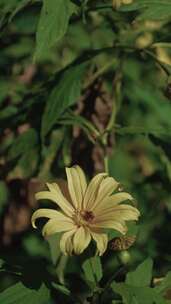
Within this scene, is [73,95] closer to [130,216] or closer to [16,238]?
[130,216]

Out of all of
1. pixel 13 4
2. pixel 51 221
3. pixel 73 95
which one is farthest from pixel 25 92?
pixel 51 221

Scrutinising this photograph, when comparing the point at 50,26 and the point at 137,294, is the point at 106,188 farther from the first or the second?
the point at 50,26

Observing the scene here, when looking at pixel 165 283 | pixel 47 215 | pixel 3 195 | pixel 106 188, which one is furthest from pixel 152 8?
pixel 3 195

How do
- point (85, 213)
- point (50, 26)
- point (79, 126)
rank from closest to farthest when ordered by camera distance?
point (50, 26) < point (85, 213) < point (79, 126)

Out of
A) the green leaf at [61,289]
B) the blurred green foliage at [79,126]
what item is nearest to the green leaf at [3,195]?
the blurred green foliage at [79,126]

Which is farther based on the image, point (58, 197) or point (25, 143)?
point (25, 143)

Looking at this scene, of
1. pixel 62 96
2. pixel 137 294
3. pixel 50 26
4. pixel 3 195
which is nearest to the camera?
pixel 137 294

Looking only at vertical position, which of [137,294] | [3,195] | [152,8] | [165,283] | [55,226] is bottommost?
[3,195]
